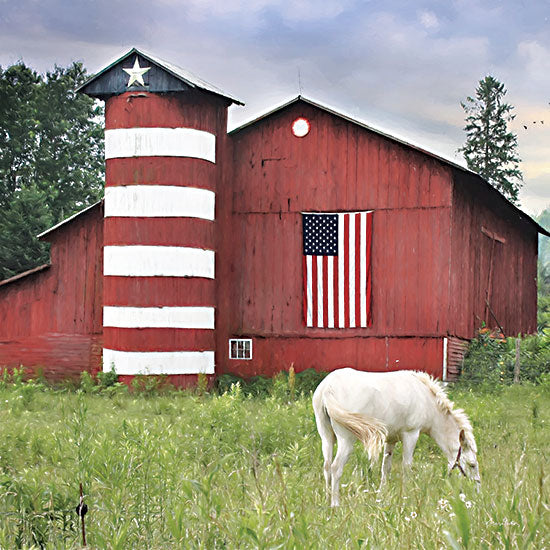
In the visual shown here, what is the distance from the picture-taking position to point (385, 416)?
963 centimetres

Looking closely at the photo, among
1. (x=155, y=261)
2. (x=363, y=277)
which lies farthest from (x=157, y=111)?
(x=363, y=277)

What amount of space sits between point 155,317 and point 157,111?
4.75 metres

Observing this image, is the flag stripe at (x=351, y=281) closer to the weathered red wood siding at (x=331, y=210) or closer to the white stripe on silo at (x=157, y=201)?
the weathered red wood siding at (x=331, y=210)

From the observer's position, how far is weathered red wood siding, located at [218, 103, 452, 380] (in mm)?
21875

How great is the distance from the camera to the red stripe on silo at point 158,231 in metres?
21.1

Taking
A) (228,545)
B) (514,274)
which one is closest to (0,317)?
(514,274)

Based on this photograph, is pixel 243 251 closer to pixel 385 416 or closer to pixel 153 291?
pixel 153 291

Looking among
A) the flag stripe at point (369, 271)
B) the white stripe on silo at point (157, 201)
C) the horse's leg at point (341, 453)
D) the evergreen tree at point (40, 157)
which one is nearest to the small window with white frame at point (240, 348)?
the flag stripe at point (369, 271)

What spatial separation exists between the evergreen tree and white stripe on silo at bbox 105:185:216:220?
17700mm

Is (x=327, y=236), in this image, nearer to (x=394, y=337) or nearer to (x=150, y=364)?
(x=394, y=337)

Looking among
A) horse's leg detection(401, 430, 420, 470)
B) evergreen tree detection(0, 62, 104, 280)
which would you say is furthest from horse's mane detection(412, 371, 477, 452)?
evergreen tree detection(0, 62, 104, 280)

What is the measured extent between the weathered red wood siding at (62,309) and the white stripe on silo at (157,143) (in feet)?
8.15

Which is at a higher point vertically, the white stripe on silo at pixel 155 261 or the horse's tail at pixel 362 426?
the white stripe on silo at pixel 155 261

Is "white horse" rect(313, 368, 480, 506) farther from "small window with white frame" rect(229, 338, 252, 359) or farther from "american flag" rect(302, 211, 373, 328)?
"small window with white frame" rect(229, 338, 252, 359)
